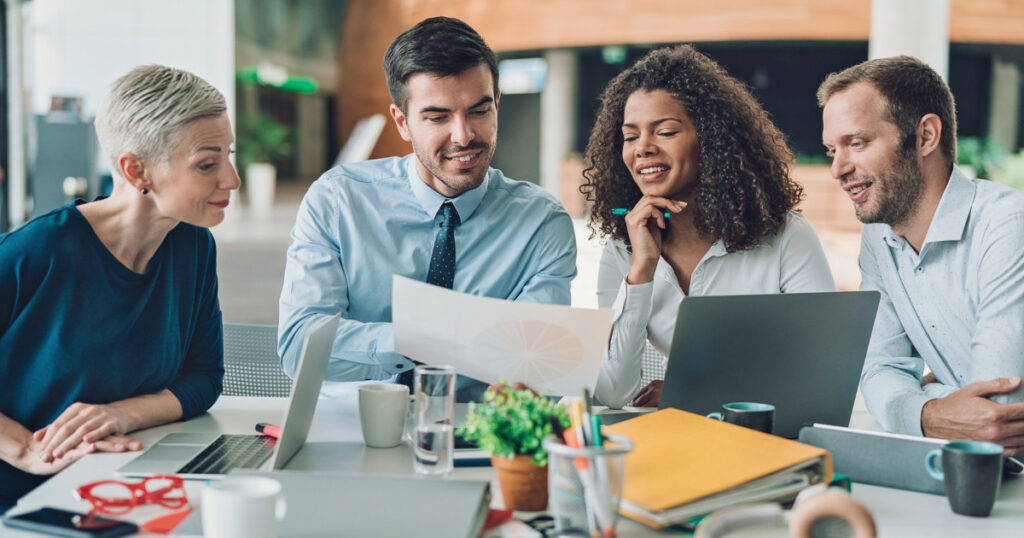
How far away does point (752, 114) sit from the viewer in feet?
8.30

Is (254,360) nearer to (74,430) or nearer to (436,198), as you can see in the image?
(436,198)

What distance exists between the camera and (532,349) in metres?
1.53

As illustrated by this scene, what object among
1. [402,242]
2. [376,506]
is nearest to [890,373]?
[402,242]

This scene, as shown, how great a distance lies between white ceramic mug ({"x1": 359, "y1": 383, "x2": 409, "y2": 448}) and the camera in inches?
62.4

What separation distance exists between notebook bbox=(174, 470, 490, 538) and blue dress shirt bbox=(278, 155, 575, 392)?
1015 millimetres

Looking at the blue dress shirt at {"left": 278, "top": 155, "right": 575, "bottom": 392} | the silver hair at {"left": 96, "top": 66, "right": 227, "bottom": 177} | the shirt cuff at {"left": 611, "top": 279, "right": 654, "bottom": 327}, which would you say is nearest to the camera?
the silver hair at {"left": 96, "top": 66, "right": 227, "bottom": 177}

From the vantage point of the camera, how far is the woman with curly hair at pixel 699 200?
2.35 meters

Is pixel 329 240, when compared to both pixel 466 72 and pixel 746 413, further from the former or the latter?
pixel 746 413

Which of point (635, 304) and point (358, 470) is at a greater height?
point (635, 304)

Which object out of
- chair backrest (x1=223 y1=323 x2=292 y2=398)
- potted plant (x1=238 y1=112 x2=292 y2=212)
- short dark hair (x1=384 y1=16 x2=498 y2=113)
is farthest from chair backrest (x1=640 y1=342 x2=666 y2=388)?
potted plant (x1=238 y1=112 x2=292 y2=212)

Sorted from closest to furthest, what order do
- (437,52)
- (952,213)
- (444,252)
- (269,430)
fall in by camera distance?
A: (269,430) < (952,213) < (437,52) < (444,252)

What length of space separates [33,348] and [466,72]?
44.0 inches

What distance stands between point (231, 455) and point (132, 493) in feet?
0.74

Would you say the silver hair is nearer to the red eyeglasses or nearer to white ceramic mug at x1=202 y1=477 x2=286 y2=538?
the red eyeglasses
